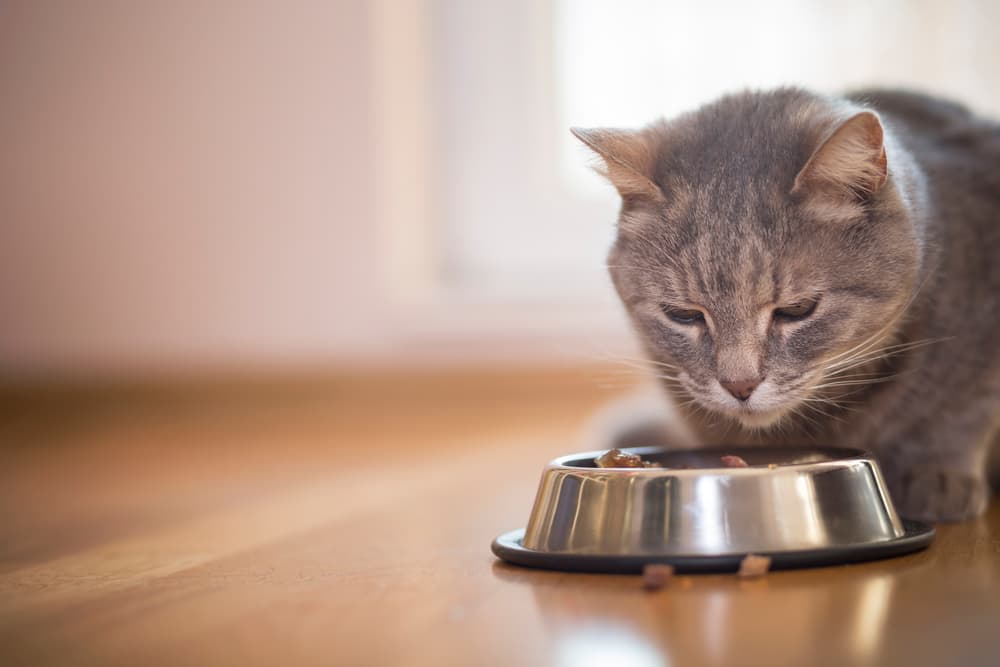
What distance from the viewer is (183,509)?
1.59 m

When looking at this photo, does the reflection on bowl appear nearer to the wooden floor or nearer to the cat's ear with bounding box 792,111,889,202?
the wooden floor

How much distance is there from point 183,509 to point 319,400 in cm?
166

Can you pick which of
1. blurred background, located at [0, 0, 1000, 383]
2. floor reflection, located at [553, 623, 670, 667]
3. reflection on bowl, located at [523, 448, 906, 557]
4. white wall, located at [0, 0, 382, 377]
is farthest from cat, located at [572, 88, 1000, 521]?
white wall, located at [0, 0, 382, 377]

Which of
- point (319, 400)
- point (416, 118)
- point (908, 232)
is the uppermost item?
point (416, 118)

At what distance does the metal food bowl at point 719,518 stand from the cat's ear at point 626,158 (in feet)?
1.55

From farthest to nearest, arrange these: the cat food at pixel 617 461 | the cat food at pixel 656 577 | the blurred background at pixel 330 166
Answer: the blurred background at pixel 330 166, the cat food at pixel 617 461, the cat food at pixel 656 577

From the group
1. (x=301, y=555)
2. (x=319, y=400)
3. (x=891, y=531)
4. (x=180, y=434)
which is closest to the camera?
(x=891, y=531)

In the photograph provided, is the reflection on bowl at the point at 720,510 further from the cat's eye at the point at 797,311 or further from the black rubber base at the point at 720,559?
the cat's eye at the point at 797,311

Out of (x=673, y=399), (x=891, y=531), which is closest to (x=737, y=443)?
(x=673, y=399)

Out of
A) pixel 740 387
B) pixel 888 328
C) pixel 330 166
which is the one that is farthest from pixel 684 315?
pixel 330 166

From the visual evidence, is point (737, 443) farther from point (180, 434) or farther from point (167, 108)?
point (167, 108)

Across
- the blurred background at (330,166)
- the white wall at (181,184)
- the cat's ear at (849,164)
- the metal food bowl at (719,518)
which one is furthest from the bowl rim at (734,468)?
the white wall at (181,184)

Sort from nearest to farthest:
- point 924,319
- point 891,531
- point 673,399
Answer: point 891,531 < point 924,319 < point 673,399

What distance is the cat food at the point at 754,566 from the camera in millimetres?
933
